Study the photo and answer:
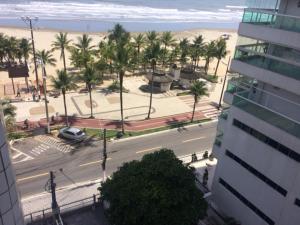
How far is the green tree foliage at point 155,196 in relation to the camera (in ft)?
82.6

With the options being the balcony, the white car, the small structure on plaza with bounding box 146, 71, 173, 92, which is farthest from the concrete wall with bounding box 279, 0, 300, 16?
the small structure on plaza with bounding box 146, 71, 173, 92

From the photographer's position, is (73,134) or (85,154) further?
(73,134)

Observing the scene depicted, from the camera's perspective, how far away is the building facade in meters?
12.5

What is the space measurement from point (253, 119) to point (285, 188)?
6205mm

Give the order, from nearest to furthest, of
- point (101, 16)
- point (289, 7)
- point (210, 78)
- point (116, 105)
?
point (289, 7) < point (116, 105) < point (210, 78) < point (101, 16)

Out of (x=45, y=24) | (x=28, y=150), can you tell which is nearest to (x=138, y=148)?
(x=28, y=150)

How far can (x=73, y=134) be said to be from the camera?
45.3 m

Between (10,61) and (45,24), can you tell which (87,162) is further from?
(45,24)

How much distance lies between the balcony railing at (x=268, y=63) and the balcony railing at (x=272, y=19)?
2483 millimetres

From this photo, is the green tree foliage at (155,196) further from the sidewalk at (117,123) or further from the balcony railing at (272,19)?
the sidewalk at (117,123)

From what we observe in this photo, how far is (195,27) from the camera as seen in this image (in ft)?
507

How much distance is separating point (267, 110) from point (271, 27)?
683 cm

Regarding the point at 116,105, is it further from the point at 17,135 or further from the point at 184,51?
the point at 184,51

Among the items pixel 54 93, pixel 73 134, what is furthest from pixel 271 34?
pixel 54 93
